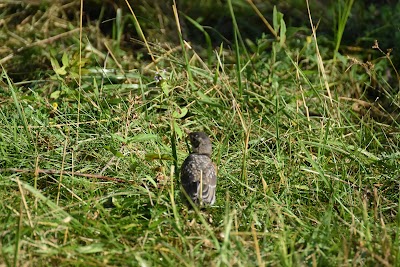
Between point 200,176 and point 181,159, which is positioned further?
point 181,159

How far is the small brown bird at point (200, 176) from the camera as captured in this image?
4.56 m

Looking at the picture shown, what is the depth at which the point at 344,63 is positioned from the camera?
261 inches

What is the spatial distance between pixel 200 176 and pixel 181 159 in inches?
31.3

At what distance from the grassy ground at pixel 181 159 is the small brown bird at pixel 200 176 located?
0.29ft

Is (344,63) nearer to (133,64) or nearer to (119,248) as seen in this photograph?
(133,64)

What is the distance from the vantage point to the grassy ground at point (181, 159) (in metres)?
4.05

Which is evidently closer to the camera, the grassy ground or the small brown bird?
the grassy ground

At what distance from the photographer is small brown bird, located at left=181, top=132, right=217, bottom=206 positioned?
15.0ft

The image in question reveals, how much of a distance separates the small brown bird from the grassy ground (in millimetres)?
88

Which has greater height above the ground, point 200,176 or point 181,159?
point 200,176

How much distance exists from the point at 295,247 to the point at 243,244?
0.33m

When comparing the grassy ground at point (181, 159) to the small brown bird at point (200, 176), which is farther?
the small brown bird at point (200, 176)

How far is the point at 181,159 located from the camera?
17.6ft

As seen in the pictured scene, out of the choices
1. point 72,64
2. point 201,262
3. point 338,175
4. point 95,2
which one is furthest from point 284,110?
point 95,2
